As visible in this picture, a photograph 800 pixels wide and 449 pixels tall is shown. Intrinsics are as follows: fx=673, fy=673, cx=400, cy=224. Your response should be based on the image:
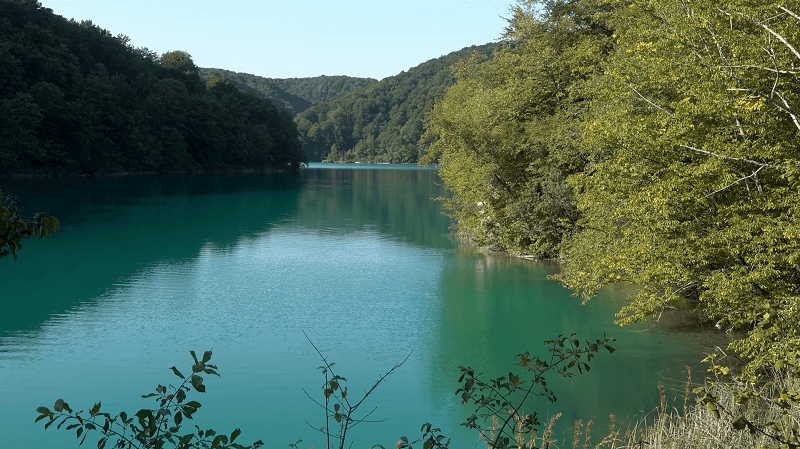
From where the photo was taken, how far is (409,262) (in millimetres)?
22984

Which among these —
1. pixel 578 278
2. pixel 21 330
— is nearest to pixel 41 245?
pixel 21 330

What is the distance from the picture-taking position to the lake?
403 inches

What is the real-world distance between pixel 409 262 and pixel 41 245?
43.4ft

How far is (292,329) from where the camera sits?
14500 mm

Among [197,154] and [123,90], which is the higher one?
[123,90]

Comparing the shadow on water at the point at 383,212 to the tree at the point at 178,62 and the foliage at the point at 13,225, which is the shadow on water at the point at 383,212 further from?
the tree at the point at 178,62

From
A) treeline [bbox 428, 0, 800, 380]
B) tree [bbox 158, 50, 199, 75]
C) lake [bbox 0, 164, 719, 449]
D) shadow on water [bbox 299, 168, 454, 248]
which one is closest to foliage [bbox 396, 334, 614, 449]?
treeline [bbox 428, 0, 800, 380]

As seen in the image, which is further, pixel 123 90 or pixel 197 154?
pixel 197 154

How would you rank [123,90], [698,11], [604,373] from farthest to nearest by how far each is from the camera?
[123,90] → [604,373] → [698,11]

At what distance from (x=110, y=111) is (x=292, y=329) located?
54.8 metres

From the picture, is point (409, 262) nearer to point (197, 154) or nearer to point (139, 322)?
point (139, 322)

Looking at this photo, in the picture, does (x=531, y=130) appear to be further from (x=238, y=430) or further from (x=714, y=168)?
(x=238, y=430)

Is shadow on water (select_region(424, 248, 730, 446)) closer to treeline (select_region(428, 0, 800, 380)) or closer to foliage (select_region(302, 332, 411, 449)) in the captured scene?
treeline (select_region(428, 0, 800, 380))

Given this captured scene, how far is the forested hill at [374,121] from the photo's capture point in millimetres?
153250
